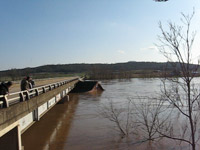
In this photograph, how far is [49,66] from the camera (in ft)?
555

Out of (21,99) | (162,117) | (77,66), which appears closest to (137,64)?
(77,66)

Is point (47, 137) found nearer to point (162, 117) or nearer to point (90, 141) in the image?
point (90, 141)

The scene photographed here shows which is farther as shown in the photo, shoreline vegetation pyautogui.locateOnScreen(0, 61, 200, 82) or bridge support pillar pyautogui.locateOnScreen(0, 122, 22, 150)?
shoreline vegetation pyautogui.locateOnScreen(0, 61, 200, 82)

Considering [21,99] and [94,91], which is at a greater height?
[21,99]

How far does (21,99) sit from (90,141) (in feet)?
19.9

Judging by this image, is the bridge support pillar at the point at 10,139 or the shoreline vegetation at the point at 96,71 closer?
the bridge support pillar at the point at 10,139

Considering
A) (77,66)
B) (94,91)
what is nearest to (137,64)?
(77,66)

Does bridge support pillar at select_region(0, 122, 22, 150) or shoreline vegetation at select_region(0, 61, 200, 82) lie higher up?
shoreline vegetation at select_region(0, 61, 200, 82)

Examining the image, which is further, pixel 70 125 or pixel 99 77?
pixel 99 77

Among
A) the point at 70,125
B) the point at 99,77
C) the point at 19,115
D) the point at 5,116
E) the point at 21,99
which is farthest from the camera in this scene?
the point at 99,77

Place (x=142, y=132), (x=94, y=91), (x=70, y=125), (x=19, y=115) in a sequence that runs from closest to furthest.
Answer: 1. (x=19, y=115)
2. (x=142, y=132)
3. (x=70, y=125)
4. (x=94, y=91)

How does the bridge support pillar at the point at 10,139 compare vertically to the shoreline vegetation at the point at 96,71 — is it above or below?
below

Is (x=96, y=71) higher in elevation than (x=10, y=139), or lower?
higher

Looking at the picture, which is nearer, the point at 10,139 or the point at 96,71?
the point at 10,139
